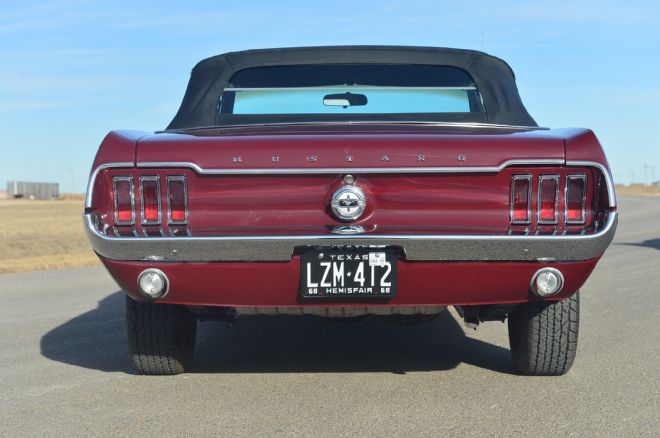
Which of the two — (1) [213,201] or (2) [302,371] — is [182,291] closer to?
(1) [213,201]

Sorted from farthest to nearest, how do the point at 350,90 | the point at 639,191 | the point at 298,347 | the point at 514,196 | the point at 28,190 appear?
the point at 639,191, the point at 28,190, the point at 298,347, the point at 350,90, the point at 514,196

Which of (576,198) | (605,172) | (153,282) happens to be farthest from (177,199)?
(605,172)

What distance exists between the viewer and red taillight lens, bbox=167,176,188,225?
11.9ft

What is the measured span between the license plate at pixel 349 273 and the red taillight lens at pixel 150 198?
0.65 m

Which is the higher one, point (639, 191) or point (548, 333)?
point (548, 333)

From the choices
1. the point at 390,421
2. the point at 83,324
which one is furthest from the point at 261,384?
the point at 83,324

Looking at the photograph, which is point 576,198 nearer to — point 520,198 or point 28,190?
point 520,198

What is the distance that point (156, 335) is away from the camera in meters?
4.09

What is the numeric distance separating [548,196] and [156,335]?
1.92m

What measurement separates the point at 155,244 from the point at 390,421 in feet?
3.92

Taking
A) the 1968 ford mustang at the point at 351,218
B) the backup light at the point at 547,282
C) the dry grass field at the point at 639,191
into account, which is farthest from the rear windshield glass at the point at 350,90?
the dry grass field at the point at 639,191

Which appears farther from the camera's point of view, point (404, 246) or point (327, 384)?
point (327, 384)

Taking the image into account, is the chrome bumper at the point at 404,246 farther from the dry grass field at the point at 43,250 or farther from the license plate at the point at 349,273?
the dry grass field at the point at 43,250

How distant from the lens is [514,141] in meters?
3.63
